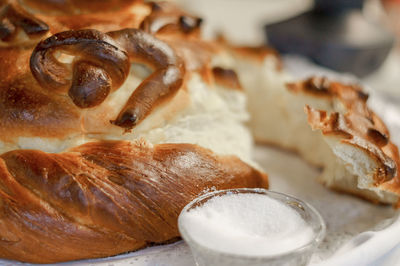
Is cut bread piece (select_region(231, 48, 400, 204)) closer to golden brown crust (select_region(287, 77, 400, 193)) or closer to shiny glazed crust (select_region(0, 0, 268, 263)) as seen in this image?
golden brown crust (select_region(287, 77, 400, 193))

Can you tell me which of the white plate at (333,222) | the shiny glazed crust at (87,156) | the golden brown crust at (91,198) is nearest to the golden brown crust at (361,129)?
the white plate at (333,222)

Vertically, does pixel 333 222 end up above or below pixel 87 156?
below

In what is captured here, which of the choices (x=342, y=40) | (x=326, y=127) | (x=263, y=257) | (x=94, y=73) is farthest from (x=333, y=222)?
(x=342, y=40)

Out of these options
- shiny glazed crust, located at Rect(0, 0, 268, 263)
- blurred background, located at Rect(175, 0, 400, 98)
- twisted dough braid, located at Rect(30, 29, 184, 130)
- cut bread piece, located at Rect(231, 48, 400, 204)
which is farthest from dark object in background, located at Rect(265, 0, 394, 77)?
twisted dough braid, located at Rect(30, 29, 184, 130)

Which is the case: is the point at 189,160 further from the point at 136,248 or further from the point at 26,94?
the point at 26,94

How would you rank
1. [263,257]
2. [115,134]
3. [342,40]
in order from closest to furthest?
[263,257], [115,134], [342,40]

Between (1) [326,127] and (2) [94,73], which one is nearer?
(2) [94,73]

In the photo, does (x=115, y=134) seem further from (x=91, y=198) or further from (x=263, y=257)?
(x=263, y=257)
